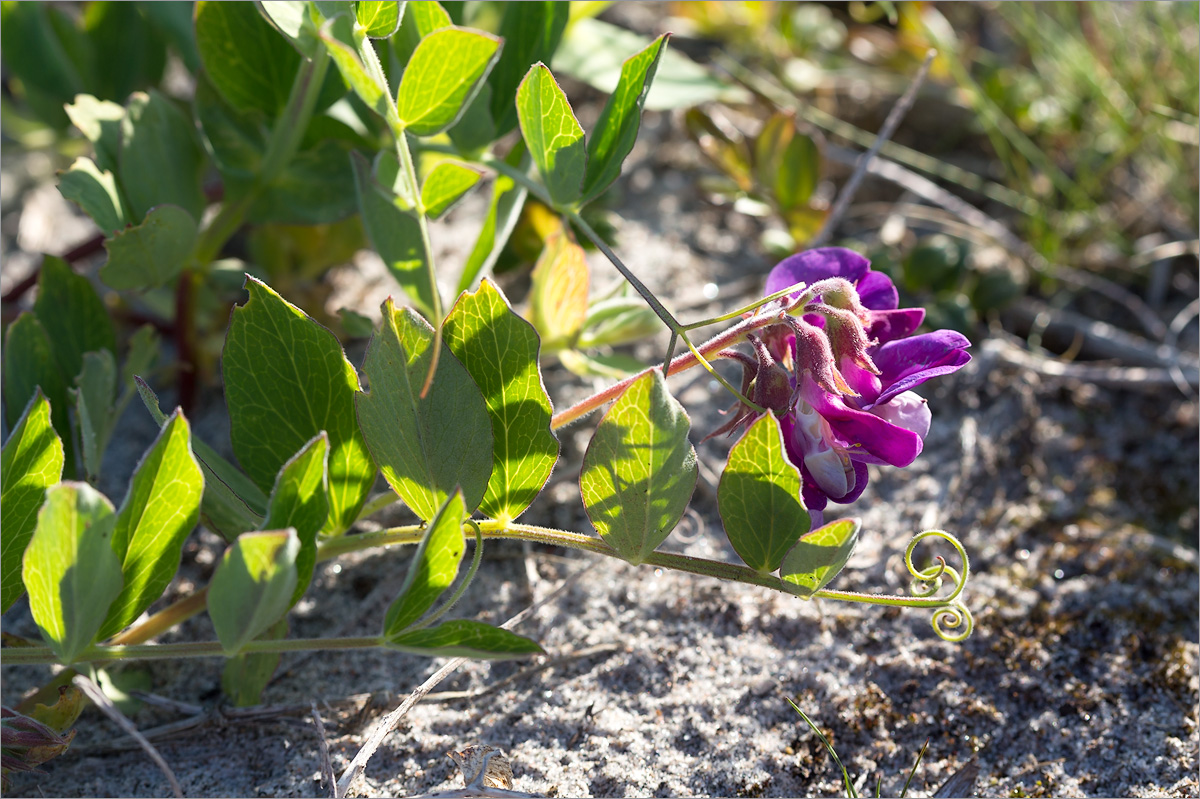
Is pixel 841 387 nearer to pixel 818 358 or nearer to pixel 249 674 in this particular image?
pixel 818 358

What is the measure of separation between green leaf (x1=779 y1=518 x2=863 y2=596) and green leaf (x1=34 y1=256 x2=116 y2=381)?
104 centimetres

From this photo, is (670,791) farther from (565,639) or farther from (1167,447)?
(1167,447)

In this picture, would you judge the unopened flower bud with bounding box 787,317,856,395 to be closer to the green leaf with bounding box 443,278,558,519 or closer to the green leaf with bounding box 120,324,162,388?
the green leaf with bounding box 443,278,558,519

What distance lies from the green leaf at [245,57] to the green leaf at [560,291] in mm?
483

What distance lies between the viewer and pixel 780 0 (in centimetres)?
227

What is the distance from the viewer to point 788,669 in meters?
1.24

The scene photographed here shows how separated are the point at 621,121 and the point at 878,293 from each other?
1.16ft

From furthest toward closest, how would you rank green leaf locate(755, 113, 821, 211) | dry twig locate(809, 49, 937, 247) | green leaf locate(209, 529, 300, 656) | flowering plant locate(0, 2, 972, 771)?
1. green leaf locate(755, 113, 821, 211)
2. dry twig locate(809, 49, 937, 247)
3. flowering plant locate(0, 2, 972, 771)
4. green leaf locate(209, 529, 300, 656)

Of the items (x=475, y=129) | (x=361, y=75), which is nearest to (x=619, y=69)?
(x=475, y=129)

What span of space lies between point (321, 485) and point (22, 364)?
1.99 ft

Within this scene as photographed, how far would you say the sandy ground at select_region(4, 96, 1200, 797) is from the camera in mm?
1133

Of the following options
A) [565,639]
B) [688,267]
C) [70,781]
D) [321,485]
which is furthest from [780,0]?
[70,781]

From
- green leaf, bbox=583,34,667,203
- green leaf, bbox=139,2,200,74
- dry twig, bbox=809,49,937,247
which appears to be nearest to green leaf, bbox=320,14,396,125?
green leaf, bbox=583,34,667,203

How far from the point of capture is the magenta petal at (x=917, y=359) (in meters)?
0.96
